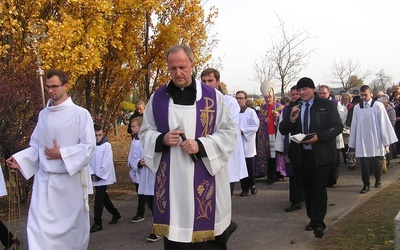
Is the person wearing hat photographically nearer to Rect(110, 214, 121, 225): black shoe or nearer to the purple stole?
the purple stole

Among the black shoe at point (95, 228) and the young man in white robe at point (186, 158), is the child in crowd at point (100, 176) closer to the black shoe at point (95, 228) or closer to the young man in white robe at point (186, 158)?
the black shoe at point (95, 228)

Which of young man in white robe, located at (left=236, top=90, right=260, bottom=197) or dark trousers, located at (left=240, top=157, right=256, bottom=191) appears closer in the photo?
young man in white robe, located at (left=236, top=90, right=260, bottom=197)

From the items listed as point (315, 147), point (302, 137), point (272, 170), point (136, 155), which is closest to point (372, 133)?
point (272, 170)

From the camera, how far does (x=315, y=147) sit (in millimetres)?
6160

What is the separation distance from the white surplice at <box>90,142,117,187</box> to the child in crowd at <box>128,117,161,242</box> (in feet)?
1.43

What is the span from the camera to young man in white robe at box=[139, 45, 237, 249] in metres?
4.04

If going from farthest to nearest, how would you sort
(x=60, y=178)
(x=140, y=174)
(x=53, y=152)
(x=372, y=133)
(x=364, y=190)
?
(x=372, y=133), (x=364, y=190), (x=140, y=174), (x=60, y=178), (x=53, y=152)

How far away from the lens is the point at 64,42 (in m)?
8.83

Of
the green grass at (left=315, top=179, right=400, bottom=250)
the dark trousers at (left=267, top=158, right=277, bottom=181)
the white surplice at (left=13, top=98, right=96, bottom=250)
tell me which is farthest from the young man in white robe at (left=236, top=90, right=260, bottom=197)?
the white surplice at (left=13, top=98, right=96, bottom=250)

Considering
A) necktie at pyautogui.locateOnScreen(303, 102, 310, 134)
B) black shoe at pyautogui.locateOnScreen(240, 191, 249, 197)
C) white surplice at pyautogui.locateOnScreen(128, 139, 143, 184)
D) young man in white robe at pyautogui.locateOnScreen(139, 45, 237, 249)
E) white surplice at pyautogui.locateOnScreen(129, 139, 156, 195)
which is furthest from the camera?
black shoe at pyautogui.locateOnScreen(240, 191, 249, 197)

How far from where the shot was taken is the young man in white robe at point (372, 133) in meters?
9.44

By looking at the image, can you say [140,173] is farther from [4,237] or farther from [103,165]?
[4,237]

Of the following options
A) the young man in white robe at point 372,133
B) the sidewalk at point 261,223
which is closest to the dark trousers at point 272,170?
the sidewalk at point 261,223

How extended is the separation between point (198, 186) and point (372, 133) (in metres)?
6.55
